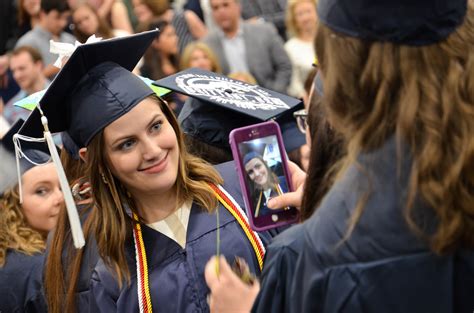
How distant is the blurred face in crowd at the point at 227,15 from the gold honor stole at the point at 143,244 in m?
5.54

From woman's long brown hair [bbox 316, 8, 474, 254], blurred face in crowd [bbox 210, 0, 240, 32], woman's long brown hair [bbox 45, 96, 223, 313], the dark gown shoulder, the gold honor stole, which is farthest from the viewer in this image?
blurred face in crowd [bbox 210, 0, 240, 32]

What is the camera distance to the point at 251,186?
2.45 meters

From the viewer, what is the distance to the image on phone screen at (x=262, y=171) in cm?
245

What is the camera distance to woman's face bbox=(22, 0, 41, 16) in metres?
9.16

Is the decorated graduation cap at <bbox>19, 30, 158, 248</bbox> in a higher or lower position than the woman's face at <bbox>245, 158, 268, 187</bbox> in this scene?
higher

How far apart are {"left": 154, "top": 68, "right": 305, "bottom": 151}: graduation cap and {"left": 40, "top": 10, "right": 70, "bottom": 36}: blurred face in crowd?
528 centimetres

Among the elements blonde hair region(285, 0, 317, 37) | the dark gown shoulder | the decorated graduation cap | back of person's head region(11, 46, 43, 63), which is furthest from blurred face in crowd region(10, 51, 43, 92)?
the dark gown shoulder

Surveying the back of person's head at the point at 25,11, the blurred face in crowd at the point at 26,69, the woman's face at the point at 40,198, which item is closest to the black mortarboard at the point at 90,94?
the woman's face at the point at 40,198

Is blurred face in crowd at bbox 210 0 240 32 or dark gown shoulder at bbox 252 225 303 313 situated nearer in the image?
dark gown shoulder at bbox 252 225 303 313

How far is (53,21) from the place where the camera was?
28.8 ft

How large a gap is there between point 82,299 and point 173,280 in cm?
49

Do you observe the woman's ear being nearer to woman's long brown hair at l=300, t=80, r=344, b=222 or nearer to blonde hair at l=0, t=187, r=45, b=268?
blonde hair at l=0, t=187, r=45, b=268

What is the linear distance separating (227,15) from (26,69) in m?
2.06

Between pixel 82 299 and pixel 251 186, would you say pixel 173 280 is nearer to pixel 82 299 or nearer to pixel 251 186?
pixel 82 299
